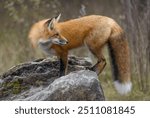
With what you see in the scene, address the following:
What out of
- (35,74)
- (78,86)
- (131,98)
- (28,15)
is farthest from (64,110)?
(28,15)

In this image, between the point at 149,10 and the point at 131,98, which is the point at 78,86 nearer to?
the point at 131,98

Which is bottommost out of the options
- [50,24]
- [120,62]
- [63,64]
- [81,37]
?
[120,62]

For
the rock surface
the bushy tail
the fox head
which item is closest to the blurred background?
the bushy tail

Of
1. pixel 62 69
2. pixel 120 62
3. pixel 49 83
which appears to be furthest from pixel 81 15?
pixel 49 83

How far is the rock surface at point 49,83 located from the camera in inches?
265

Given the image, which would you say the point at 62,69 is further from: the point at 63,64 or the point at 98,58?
the point at 98,58

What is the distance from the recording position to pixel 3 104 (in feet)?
22.4

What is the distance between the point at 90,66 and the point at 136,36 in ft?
7.57

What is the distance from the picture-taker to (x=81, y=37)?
7.57 meters

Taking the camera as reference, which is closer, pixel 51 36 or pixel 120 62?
pixel 51 36

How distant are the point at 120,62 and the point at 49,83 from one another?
1.03 metres

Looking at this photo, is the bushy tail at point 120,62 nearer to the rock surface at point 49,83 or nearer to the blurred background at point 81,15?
the rock surface at point 49,83

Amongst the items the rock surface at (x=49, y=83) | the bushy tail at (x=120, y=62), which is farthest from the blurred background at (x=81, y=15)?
the rock surface at (x=49, y=83)

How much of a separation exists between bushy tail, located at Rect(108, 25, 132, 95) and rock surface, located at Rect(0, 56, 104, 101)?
0.37 metres
